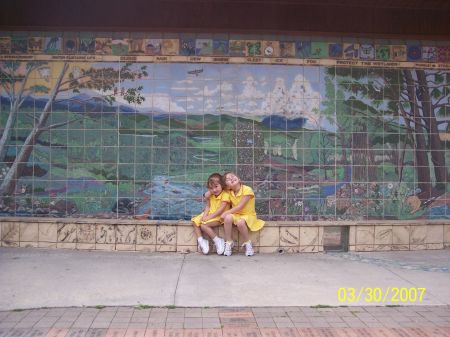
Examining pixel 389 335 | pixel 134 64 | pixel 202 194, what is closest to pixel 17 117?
pixel 134 64

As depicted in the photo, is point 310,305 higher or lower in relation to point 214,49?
lower

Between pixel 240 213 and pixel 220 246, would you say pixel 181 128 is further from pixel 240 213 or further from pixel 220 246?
pixel 220 246

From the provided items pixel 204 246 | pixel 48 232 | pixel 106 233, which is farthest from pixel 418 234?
pixel 48 232

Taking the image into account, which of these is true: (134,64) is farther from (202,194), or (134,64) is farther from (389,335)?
(389,335)

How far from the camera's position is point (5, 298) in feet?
17.4

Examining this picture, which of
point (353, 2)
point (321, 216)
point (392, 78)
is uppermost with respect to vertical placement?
point (353, 2)

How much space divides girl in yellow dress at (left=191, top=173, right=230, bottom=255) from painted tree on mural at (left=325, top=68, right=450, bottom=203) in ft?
7.80

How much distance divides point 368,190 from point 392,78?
2.05 meters

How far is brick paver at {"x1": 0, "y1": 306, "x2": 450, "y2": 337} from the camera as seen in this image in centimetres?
444

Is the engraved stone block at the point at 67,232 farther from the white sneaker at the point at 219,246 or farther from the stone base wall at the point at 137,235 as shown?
the white sneaker at the point at 219,246

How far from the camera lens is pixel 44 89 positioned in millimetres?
8352

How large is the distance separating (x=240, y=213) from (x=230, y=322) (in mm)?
3037

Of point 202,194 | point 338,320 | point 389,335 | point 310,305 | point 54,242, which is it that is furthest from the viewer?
point 202,194
